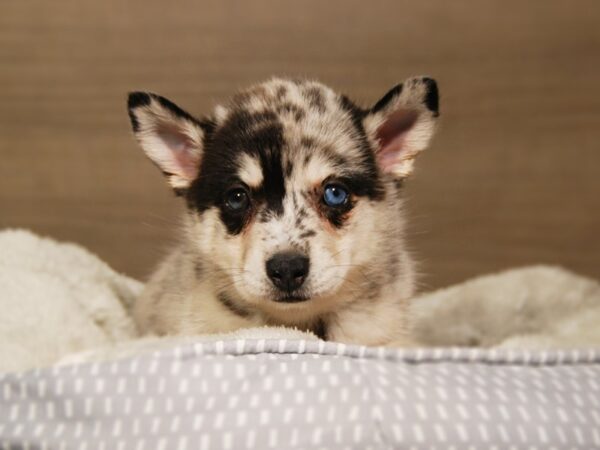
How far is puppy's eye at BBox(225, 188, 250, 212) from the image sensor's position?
150cm

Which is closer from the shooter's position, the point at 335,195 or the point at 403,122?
the point at 335,195

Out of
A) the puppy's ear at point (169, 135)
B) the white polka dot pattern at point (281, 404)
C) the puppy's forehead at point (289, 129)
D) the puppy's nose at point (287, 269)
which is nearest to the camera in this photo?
the white polka dot pattern at point (281, 404)

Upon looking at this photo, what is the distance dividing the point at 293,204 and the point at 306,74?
36.5 inches

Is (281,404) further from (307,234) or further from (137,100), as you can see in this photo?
(137,100)

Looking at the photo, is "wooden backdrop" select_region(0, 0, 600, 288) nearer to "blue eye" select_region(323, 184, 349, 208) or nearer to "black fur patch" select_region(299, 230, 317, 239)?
"blue eye" select_region(323, 184, 349, 208)

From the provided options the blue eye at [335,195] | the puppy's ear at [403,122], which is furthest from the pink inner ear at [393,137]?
the blue eye at [335,195]

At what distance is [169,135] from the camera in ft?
5.49

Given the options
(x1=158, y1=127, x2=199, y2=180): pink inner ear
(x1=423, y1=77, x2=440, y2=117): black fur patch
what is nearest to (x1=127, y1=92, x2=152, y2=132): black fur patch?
(x1=158, y1=127, x2=199, y2=180): pink inner ear

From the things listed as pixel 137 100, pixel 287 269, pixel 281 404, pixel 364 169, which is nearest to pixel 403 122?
pixel 364 169

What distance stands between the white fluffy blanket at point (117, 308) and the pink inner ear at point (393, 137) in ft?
1.34

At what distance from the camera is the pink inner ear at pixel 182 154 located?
1.67 metres

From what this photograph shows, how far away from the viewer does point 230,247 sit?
4.99 feet

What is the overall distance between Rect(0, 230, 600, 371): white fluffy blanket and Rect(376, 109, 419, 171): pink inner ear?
1.34 feet

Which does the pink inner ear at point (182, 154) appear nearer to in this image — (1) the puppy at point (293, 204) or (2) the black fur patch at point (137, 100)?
(1) the puppy at point (293, 204)
